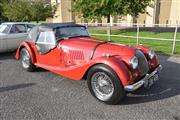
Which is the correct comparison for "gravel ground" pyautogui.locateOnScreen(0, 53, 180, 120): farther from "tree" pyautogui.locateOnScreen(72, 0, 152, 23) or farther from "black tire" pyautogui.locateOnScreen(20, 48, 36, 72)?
"tree" pyautogui.locateOnScreen(72, 0, 152, 23)

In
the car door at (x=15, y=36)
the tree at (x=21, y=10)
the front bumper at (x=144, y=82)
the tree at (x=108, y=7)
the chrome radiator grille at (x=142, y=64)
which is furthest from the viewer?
the tree at (x=21, y=10)

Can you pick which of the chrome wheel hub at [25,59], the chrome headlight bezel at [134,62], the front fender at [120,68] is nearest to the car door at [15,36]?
the chrome wheel hub at [25,59]

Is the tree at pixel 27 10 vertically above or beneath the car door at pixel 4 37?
above

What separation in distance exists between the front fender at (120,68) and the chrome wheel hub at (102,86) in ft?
0.81

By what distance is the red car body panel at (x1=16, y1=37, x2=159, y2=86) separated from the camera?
380cm

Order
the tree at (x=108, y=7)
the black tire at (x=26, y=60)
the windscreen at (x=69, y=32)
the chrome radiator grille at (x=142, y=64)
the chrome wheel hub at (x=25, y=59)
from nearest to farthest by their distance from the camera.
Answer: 1. the chrome radiator grille at (x=142, y=64)
2. the windscreen at (x=69, y=32)
3. the black tire at (x=26, y=60)
4. the chrome wheel hub at (x=25, y=59)
5. the tree at (x=108, y=7)

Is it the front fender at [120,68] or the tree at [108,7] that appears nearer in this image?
the front fender at [120,68]

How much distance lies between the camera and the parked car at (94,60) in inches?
149

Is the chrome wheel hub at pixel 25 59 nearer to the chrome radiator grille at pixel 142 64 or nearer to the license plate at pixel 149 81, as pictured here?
the chrome radiator grille at pixel 142 64

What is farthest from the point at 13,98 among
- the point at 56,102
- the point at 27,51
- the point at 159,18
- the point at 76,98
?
the point at 159,18

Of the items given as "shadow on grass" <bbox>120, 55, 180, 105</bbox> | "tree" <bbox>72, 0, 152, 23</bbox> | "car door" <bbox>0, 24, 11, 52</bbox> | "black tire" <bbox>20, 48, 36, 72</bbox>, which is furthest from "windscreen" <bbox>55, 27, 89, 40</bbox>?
"tree" <bbox>72, 0, 152, 23</bbox>

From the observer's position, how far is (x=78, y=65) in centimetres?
437

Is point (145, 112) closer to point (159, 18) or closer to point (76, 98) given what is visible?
point (76, 98)

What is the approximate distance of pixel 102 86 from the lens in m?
4.06
